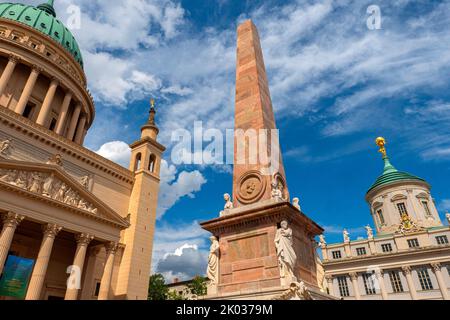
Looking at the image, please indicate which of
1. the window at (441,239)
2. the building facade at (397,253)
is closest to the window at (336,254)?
the building facade at (397,253)

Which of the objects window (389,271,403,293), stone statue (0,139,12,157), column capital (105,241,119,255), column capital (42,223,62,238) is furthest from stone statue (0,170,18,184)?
window (389,271,403,293)

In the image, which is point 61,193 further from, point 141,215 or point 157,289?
point 157,289

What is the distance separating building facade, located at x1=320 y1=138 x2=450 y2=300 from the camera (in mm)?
43844

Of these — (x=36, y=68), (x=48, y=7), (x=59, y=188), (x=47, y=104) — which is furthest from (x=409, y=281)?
(x=48, y=7)

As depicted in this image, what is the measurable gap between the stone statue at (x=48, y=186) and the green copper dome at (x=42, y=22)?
3294 centimetres

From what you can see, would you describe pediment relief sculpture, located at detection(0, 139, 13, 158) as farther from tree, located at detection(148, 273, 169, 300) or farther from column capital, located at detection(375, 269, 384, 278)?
column capital, located at detection(375, 269, 384, 278)

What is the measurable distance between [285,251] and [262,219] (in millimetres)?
1331

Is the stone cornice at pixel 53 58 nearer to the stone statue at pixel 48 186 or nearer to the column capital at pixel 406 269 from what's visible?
the stone statue at pixel 48 186

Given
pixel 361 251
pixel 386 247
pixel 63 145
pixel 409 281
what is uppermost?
pixel 63 145

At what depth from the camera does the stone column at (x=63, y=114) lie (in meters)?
41.2

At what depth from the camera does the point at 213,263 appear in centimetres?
918

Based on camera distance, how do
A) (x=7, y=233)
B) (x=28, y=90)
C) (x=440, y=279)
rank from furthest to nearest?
(x=440, y=279) → (x=28, y=90) → (x=7, y=233)
